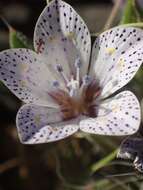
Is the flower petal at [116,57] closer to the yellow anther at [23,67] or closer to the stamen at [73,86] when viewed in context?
the stamen at [73,86]

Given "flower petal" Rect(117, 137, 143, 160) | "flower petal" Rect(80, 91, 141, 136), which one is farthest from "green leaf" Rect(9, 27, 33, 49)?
"flower petal" Rect(117, 137, 143, 160)

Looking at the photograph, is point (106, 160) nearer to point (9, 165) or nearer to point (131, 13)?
point (131, 13)

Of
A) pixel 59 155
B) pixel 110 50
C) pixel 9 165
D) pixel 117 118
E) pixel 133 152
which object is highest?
pixel 110 50

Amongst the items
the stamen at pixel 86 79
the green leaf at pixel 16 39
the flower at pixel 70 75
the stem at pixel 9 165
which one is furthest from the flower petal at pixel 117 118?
the stem at pixel 9 165

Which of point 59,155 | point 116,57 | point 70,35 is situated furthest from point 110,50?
point 59,155

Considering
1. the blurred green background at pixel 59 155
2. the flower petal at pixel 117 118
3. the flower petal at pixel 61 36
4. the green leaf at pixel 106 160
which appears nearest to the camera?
the flower petal at pixel 117 118

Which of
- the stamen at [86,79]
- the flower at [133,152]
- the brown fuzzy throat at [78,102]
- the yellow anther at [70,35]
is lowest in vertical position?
the flower at [133,152]
